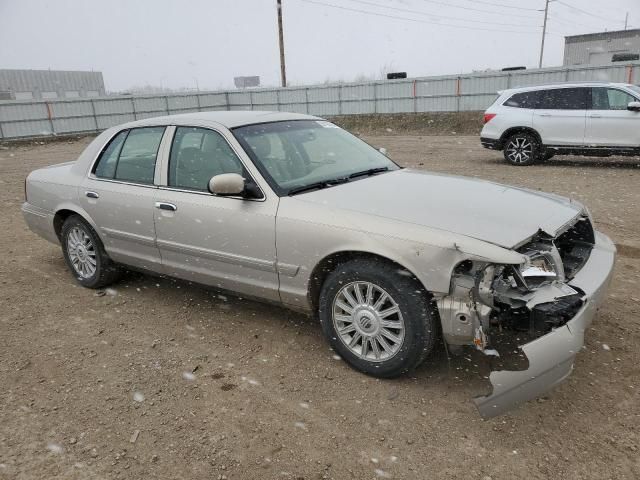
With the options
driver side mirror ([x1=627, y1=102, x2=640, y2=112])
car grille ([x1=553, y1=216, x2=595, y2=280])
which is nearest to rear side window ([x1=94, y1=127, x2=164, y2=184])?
car grille ([x1=553, y1=216, x2=595, y2=280])

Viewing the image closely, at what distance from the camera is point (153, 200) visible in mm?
4008

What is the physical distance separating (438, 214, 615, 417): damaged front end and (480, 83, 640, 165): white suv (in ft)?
27.9

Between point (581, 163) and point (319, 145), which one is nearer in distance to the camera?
point (319, 145)

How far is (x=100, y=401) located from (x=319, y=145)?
8.02ft

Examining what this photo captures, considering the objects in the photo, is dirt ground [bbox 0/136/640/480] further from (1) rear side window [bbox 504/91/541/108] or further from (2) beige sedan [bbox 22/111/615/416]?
(1) rear side window [bbox 504/91/541/108]

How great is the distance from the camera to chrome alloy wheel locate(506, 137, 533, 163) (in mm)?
11250

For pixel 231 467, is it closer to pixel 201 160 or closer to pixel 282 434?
pixel 282 434

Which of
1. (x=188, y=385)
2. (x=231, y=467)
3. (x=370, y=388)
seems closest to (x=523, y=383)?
(x=370, y=388)

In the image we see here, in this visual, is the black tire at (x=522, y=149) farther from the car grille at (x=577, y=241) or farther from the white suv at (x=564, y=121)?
the car grille at (x=577, y=241)

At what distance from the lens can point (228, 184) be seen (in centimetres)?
336

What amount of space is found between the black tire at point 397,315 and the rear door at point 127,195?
170 cm

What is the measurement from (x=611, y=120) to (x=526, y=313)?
9253mm

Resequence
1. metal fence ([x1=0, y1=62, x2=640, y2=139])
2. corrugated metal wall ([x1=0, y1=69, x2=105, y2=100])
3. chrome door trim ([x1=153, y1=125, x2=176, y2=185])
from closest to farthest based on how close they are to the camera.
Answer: chrome door trim ([x1=153, y1=125, x2=176, y2=185]) < metal fence ([x1=0, y1=62, x2=640, y2=139]) < corrugated metal wall ([x1=0, y1=69, x2=105, y2=100])

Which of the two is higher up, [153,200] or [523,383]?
[153,200]
